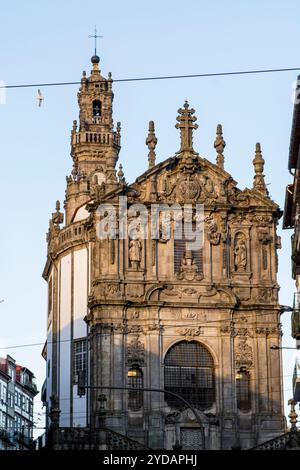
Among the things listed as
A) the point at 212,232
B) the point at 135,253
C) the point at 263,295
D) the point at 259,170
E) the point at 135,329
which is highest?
the point at 259,170

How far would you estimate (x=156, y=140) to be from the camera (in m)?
63.0

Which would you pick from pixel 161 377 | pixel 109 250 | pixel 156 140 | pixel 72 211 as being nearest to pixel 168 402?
pixel 161 377

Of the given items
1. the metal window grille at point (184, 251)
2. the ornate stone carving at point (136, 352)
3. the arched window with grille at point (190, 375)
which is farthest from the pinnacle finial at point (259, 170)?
the ornate stone carving at point (136, 352)

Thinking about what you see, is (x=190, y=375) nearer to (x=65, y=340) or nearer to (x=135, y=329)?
(x=135, y=329)

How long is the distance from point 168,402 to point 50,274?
537 inches

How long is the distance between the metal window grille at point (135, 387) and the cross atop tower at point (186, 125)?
1177cm

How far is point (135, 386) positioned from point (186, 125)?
1352 centimetres

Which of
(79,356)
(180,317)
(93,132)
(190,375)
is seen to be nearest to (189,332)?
(180,317)

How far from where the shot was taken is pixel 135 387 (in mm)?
59375

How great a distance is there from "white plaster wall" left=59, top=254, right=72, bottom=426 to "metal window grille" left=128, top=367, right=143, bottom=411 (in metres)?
4.28

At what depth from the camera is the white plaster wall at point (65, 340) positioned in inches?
2461

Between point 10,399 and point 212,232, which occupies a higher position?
point 10,399

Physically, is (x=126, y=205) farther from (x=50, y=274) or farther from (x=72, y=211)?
(x=72, y=211)

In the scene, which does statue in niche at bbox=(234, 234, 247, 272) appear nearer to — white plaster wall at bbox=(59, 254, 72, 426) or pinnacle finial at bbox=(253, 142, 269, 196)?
pinnacle finial at bbox=(253, 142, 269, 196)
